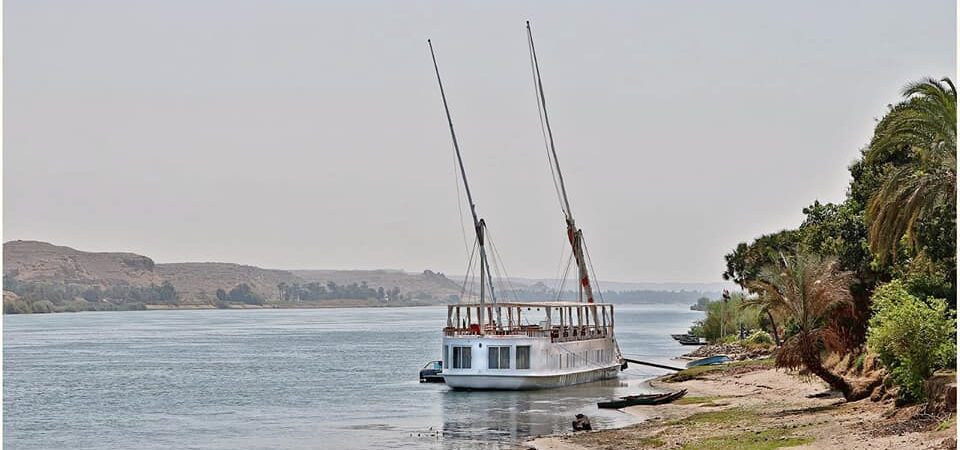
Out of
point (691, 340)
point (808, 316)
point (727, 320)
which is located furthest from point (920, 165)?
point (691, 340)

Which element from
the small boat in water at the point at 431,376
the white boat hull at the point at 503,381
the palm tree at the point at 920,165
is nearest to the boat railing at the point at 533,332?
the white boat hull at the point at 503,381

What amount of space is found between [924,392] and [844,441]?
323cm

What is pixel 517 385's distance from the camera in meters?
63.3

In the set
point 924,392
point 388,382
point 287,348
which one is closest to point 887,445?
point 924,392

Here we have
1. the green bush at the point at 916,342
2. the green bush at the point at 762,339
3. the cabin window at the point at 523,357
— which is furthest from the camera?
the green bush at the point at 762,339

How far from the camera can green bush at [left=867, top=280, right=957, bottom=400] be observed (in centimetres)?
3117

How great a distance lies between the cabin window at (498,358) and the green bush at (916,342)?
104 feet

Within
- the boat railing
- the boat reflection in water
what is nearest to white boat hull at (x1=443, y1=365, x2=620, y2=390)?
the boat reflection in water

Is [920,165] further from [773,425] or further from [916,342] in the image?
[773,425]

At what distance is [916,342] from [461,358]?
3432cm

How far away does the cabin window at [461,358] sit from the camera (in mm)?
63500

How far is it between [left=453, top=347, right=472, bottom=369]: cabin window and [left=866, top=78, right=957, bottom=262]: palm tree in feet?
101

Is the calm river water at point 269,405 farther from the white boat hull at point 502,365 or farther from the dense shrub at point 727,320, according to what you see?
the dense shrub at point 727,320

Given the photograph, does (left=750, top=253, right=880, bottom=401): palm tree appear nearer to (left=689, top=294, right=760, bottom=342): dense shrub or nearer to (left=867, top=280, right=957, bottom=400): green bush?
(left=867, top=280, right=957, bottom=400): green bush
